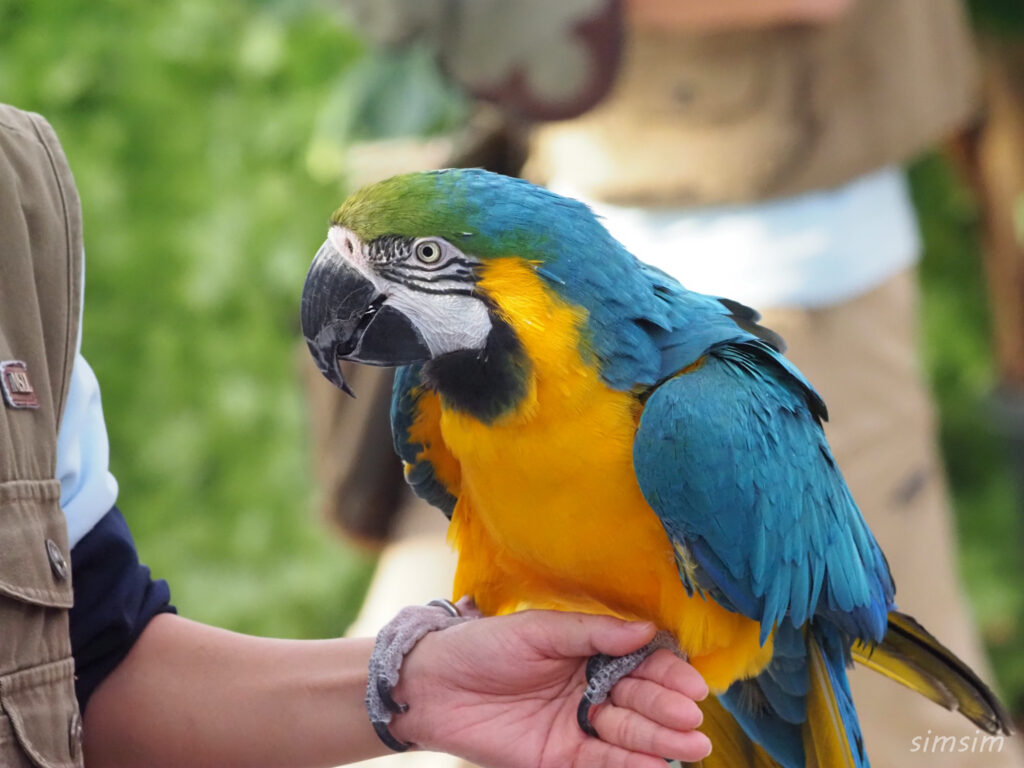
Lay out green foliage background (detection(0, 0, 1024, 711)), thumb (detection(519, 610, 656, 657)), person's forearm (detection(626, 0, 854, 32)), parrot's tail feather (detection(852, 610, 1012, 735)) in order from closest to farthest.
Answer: thumb (detection(519, 610, 656, 657)) < parrot's tail feather (detection(852, 610, 1012, 735)) < person's forearm (detection(626, 0, 854, 32)) < green foliage background (detection(0, 0, 1024, 711))

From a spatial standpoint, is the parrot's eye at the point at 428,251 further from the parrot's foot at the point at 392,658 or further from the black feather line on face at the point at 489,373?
the parrot's foot at the point at 392,658

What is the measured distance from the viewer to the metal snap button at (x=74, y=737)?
86cm

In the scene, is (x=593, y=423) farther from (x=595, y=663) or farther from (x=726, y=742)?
(x=726, y=742)

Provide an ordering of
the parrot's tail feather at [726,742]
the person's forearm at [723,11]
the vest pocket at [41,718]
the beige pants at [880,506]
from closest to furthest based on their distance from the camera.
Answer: the vest pocket at [41,718]
the parrot's tail feather at [726,742]
the person's forearm at [723,11]
the beige pants at [880,506]

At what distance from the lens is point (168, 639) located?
1.03m

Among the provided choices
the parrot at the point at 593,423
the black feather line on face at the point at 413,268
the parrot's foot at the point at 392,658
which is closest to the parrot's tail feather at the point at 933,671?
the parrot at the point at 593,423

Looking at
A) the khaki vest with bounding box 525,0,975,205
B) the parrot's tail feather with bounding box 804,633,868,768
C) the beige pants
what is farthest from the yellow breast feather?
the khaki vest with bounding box 525,0,975,205

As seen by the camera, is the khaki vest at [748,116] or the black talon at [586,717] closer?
the black talon at [586,717]

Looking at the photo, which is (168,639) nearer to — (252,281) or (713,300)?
(713,300)

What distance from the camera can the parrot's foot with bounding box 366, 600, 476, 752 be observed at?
989mm

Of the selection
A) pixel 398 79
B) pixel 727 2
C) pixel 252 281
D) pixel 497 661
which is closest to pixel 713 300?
pixel 497 661

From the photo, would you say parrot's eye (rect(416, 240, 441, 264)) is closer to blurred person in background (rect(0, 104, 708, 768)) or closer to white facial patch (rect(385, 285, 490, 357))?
white facial patch (rect(385, 285, 490, 357))

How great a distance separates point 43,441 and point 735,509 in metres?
0.53

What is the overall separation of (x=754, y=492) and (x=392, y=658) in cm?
34
